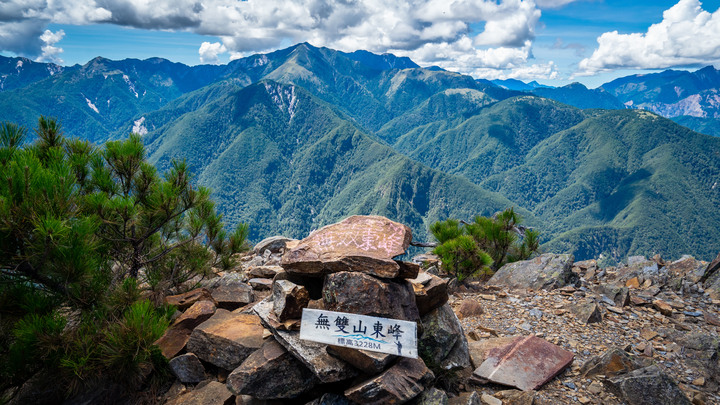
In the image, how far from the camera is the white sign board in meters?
4.98

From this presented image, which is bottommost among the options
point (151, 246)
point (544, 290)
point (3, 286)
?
point (544, 290)

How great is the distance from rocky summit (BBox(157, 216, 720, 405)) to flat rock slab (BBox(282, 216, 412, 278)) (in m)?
0.02

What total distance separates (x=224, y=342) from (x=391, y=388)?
302 cm

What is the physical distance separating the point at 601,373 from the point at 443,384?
2952 millimetres

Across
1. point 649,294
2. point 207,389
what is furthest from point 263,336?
point 649,294

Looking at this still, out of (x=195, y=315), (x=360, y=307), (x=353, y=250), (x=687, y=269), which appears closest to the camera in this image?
(x=360, y=307)

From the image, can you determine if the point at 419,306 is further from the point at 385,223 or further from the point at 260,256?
the point at 260,256

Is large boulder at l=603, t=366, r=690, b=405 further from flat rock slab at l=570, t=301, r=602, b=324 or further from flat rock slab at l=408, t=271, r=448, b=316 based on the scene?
flat rock slab at l=408, t=271, r=448, b=316

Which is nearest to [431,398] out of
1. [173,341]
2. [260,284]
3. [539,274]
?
[173,341]

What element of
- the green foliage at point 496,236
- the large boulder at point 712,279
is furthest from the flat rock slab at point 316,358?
the large boulder at point 712,279

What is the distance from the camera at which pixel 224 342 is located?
19.3 ft

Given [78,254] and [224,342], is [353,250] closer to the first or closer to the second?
[224,342]

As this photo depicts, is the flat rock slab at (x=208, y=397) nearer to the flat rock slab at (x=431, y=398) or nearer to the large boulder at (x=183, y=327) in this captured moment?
the large boulder at (x=183, y=327)

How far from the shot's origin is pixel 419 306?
21.0 ft
